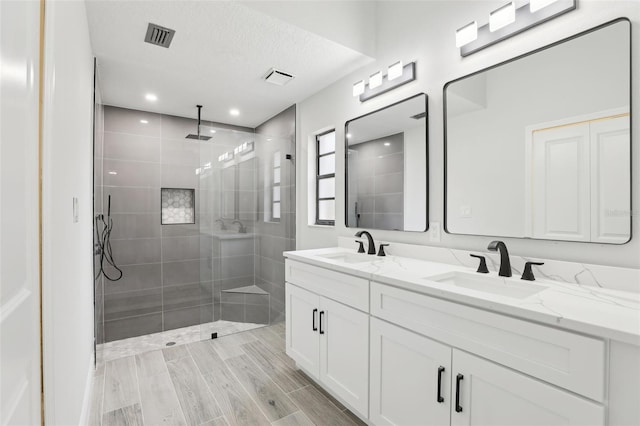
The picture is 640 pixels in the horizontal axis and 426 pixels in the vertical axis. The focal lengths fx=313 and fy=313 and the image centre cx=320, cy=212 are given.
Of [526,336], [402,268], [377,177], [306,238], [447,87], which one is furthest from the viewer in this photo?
[306,238]

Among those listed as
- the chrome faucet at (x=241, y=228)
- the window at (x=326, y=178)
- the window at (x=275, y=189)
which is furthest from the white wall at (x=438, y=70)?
the chrome faucet at (x=241, y=228)

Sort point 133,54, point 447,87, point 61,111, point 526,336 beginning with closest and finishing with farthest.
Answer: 1. point 526,336
2. point 61,111
3. point 447,87
4. point 133,54

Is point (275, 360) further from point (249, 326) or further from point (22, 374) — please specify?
point (22, 374)

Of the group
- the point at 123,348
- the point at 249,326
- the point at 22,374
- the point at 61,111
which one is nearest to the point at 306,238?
the point at 249,326

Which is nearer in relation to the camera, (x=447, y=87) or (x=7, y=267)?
(x=7, y=267)

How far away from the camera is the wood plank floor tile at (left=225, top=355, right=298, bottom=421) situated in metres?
1.94

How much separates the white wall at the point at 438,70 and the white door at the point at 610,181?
0.03m

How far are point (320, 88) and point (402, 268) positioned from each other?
6.50ft

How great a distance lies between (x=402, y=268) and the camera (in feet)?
5.83

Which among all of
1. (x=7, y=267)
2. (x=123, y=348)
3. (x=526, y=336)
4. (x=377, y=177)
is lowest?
(x=123, y=348)

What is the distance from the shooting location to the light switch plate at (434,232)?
2.00 meters

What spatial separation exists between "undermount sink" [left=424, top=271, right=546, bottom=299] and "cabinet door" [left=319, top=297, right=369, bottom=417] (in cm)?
50

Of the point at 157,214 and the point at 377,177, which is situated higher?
the point at 377,177

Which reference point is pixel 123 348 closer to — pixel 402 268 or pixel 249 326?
pixel 249 326
